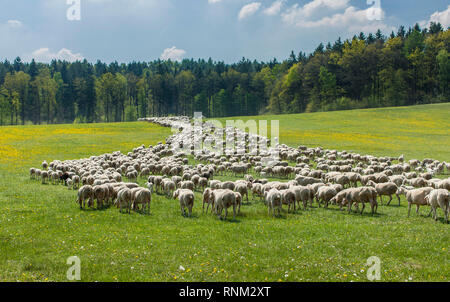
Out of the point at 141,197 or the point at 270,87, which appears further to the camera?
the point at 270,87

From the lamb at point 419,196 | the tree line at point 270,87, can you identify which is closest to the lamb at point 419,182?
the lamb at point 419,196

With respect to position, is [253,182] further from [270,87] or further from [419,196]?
[270,87]

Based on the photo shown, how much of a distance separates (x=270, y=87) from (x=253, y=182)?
5107 inches

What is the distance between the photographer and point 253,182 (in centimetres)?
2441

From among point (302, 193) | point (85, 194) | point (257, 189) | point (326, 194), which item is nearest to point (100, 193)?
point (85, 194)

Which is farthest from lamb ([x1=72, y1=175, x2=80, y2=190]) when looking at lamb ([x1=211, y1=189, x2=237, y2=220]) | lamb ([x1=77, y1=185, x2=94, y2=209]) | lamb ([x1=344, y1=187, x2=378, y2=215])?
lamb ([x1=344, y1=187, x2=378, y2=215])

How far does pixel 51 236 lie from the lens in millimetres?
13492

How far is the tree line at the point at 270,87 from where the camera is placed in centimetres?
11688

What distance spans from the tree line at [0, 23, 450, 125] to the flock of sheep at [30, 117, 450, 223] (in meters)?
84.9

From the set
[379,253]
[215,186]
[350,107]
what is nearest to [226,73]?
[350,107]

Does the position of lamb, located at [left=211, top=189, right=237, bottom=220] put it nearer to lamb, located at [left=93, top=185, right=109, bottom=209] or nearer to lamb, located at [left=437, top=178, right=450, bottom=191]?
lamb, located at [left=93, top=185, right=109, bottom=209]

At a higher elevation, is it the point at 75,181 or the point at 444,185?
the point at 444,185
